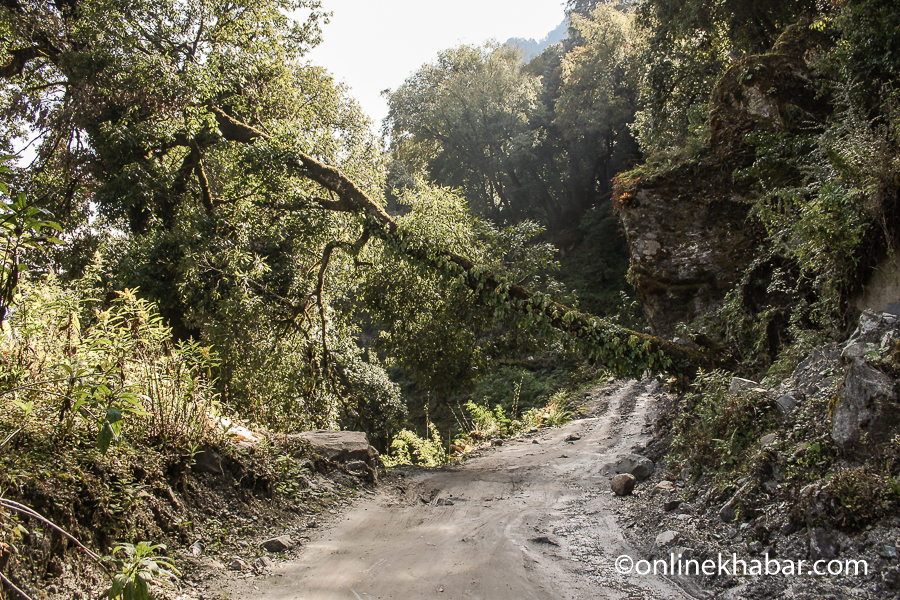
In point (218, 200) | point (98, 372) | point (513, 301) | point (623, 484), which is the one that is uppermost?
point (218, 200)

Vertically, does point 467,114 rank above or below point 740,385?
above

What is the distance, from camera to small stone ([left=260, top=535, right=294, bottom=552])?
3930 mm

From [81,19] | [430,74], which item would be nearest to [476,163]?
[430,74]

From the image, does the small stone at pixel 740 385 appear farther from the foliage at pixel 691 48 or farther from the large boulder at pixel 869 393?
the foliage at pixel 691 48

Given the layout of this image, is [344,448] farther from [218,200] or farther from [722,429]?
[218,200]

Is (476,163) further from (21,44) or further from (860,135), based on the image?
(860,135)

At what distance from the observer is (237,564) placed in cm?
357

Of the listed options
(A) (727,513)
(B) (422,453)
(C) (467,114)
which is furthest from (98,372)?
(C) (467,114)

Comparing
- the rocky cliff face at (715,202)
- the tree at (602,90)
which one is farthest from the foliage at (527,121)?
the rocky cliff face at (715,202)

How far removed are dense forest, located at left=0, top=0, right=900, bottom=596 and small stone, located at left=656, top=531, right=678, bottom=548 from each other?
2.59 m

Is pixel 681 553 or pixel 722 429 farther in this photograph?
pixel 722 429

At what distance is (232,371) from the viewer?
812 cm

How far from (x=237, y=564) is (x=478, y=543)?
187cm

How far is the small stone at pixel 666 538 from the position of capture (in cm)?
353
